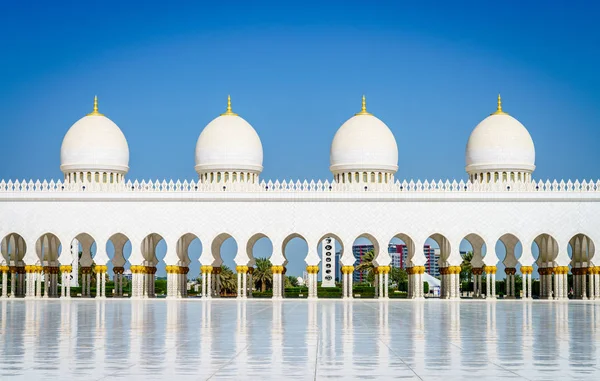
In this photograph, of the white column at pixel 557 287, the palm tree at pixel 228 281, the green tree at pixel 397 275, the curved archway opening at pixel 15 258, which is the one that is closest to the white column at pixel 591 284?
the white column at pixel 557 287

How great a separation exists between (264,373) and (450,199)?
23.5 m

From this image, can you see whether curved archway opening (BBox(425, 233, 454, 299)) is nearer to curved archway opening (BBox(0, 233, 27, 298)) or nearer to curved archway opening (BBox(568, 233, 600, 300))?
curved archway opening (BBox(568, 233, 600, 300))

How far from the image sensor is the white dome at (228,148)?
103 feet

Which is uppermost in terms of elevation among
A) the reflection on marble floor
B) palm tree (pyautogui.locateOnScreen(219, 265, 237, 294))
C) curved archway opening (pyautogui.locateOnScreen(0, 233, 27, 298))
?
curved archway opening (pyautogui.locateOnScreen(0, 233, 27, 298))

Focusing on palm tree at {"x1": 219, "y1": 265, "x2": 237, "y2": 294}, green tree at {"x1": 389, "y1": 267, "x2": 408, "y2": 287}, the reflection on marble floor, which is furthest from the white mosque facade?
green tree at {"x1": 389, "y1": 267, "x2": 408, "y2": 287}

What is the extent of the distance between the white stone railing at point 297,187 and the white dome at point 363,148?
2.90 ft

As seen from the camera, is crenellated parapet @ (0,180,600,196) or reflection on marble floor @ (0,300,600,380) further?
crenellated parapet @ (0,180,600,196)

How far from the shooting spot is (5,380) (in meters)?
6.45

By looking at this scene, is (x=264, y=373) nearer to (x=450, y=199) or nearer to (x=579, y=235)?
(x=450, y=199)

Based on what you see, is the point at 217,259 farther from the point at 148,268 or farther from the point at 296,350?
the point at 296,350

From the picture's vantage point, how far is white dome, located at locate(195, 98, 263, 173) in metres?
31.4

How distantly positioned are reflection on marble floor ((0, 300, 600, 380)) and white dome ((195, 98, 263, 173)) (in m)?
18.1

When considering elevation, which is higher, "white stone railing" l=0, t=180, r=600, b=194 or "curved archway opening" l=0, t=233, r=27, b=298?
"white stone railing" l=0, t=180, r=600, b=194

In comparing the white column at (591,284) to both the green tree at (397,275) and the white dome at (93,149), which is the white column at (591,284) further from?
the green tree at (397,275)
